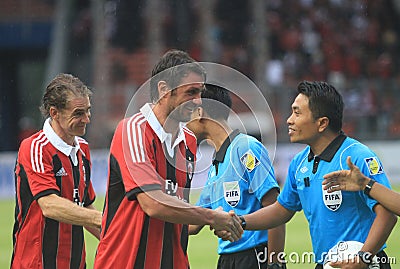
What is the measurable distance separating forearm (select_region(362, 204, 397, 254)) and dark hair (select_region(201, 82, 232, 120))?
144cm

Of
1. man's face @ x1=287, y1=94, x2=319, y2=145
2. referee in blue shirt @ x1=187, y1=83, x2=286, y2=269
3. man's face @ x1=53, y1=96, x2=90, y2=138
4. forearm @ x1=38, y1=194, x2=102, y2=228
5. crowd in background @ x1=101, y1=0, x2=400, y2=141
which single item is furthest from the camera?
crowd in background @ x1=101, y1=0, x2=400, y2=141

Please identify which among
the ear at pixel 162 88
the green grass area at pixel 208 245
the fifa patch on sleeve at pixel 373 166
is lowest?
the green grass area at pixel 208 245

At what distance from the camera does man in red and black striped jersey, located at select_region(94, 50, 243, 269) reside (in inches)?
167

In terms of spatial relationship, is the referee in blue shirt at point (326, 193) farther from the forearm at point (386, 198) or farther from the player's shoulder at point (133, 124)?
the player's shoulder at point (133, 124)

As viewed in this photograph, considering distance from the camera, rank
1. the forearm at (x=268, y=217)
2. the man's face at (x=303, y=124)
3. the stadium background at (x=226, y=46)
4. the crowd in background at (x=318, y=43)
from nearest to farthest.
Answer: the man's face at (x=303, y=124) < the forearm at (x=268, y=217) < the stadium background at (x=226, y=46) < the crowd in background at (x=318, y=43)

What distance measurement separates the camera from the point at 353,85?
21.2 m

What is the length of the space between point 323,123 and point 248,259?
44.0 inches

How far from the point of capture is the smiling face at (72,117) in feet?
16.9

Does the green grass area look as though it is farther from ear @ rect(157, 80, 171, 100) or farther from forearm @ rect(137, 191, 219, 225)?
ear @ rect(157, 80, 171, 100)

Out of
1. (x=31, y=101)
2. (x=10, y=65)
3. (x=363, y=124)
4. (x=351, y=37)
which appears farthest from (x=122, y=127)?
(x=31, y=101)

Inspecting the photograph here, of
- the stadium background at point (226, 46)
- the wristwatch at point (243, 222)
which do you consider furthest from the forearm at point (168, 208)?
the stadium background at point (226, 46)

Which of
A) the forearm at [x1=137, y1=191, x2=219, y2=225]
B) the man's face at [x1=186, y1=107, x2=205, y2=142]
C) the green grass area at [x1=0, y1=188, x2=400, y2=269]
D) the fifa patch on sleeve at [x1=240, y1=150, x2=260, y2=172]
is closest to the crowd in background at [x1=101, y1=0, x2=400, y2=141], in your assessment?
the green grass area at [x1=0, y1=188, x2=400, y2=269]

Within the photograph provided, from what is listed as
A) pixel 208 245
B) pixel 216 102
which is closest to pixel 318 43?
pixel 208 245

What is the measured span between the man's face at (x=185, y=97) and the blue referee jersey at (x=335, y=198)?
2.90 ft
